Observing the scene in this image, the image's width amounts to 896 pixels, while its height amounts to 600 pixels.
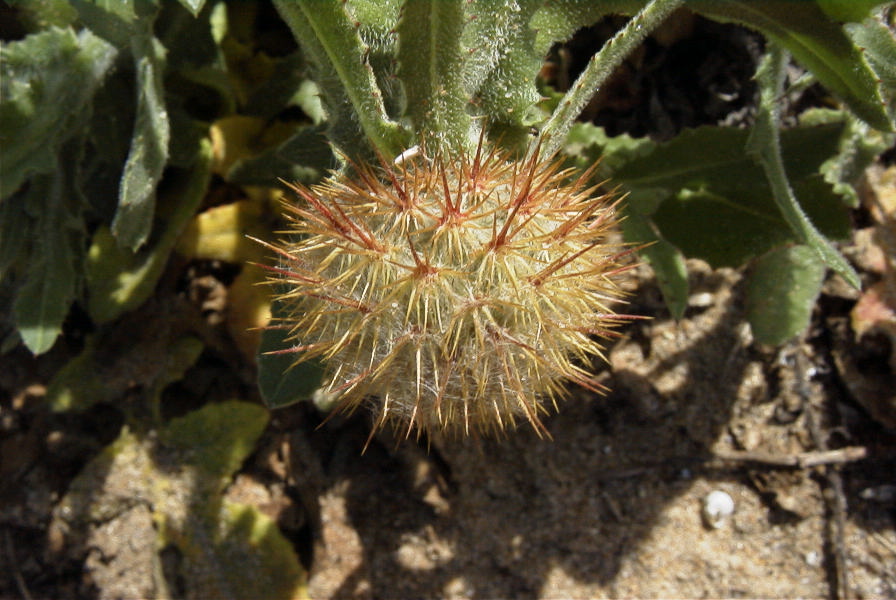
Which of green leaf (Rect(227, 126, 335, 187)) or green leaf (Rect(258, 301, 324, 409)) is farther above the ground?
green leaf (Rect(227, 126, 335, 187))

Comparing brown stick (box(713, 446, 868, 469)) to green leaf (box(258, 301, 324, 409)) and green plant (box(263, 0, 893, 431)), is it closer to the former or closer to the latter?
green plant (box(263, 0, 893, 431))

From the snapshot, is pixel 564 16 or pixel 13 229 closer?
pixel 564 16

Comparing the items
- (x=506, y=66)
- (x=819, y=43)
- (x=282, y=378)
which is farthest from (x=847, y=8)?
→ (x=282, y=378)

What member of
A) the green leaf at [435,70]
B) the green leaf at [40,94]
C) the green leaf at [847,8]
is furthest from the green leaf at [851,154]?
the green leaf at [40,94]

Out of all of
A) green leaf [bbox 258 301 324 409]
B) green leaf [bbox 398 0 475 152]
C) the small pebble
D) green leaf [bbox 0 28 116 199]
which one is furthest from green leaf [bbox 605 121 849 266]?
green leaf [bbox 0 28 116 199]

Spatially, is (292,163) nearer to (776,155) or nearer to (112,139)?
(112,139)

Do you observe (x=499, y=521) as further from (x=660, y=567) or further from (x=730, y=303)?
(x=730, y=303)
